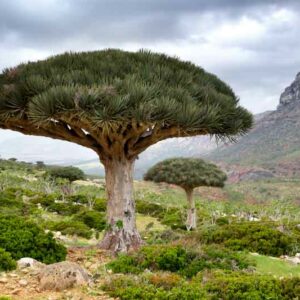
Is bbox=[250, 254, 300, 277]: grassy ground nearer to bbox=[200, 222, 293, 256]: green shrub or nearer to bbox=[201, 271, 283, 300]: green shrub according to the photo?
bbox=[200, 222, 293, 256]: green shrub

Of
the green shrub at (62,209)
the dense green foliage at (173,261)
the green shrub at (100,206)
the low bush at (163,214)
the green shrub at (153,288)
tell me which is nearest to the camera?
the green shrub at (153,288)

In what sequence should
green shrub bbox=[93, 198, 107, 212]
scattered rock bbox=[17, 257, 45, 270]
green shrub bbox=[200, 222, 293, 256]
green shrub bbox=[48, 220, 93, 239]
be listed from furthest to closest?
green shrub bbox=[93, 198, 107, 212]
green shrub bbox=[48, 220, 93, 239]
green shrub bbox=[200, 222, 293, 256]
scattered rock bbox=[17, 257, 45, 270]

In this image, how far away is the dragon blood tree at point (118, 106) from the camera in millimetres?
11086

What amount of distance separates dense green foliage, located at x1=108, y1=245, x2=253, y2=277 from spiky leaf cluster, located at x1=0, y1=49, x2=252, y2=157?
9.95ft

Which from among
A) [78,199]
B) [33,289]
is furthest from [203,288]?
[78,199]

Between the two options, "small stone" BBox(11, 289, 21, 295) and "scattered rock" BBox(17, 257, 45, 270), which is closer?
"small stone" BBox(11, 289, 21, 295)

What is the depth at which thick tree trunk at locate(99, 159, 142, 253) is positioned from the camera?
13422mm

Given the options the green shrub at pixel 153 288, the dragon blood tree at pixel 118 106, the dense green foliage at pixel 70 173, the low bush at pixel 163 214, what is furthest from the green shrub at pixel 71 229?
the dense green foliage at pixel 70 173

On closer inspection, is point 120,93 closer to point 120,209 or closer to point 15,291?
point 120,209

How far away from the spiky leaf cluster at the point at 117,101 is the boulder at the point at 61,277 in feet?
11.8

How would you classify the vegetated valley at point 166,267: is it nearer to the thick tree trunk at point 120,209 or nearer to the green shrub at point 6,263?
the green shrub at point 6,263

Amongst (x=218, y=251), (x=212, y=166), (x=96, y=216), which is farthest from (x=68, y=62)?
(x=212, y=166)

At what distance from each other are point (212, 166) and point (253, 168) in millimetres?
143916

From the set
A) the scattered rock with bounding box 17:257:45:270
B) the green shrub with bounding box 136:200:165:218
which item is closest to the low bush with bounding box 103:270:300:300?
the scattered rock with bounding box 17:257:45:270
